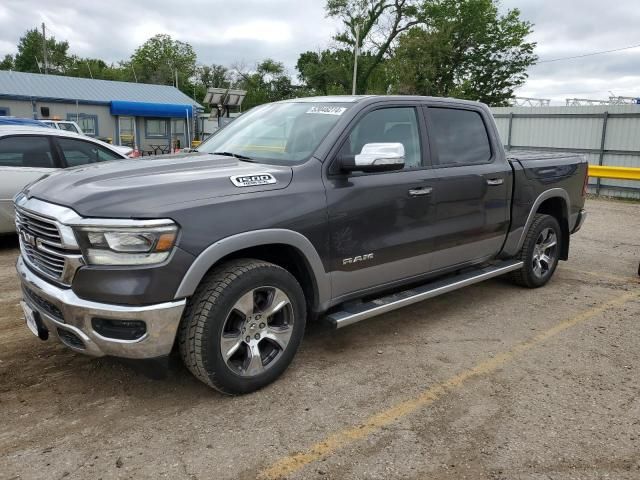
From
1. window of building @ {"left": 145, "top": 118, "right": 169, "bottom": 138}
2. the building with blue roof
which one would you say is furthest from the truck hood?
window of building @ {"left": 145, "top": 118, "right": 169, "bottom": 138}

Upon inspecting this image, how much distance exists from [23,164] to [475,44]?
40.3m

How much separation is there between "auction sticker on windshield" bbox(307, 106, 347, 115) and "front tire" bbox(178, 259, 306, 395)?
1318mm

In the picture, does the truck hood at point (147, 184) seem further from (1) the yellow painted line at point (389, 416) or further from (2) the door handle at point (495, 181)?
(2) the door handle at point (495, 181)

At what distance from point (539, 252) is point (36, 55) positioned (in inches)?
3380

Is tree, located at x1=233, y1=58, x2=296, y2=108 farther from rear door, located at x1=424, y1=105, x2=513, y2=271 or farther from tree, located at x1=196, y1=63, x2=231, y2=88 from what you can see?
rear door, located at x1=424, y1=105, x2=513, y2=271

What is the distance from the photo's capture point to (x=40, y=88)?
97.3 feet

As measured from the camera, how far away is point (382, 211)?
3.81m

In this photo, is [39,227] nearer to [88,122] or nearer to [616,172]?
[616,172]

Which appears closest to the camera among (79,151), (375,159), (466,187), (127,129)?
(375,159)

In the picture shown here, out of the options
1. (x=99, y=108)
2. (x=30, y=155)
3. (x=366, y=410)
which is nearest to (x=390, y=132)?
(x=366, y=410)

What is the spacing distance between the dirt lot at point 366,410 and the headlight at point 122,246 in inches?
37.6

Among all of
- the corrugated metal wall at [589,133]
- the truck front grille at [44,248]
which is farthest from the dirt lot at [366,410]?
the corrugated metal wall at [589,133]

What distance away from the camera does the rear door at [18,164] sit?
22.0ft

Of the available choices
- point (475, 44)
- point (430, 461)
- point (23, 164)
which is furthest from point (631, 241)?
point (475, 44)
